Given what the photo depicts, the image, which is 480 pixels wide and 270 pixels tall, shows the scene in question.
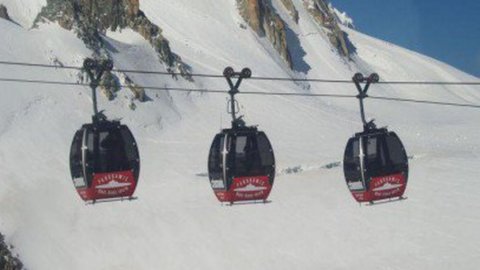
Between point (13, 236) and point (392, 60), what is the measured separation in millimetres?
74735

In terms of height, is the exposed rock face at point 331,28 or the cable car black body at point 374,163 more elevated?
the exposed rock face at point 331,28

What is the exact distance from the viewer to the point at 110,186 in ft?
56.0

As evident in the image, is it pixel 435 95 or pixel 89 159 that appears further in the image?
pixel 435 95

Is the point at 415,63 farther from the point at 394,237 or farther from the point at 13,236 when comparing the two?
the point at 13,236

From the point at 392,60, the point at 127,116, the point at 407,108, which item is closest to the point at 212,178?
the point at 127,116

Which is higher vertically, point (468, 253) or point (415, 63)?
point (415, 63)

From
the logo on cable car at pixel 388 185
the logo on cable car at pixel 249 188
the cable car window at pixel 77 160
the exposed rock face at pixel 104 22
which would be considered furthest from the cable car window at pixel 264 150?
the exposed rock face at pixel 104 22

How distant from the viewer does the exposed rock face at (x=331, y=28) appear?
99875 millimetres

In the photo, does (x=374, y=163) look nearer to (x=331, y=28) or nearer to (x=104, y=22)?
(x=104, y=22)

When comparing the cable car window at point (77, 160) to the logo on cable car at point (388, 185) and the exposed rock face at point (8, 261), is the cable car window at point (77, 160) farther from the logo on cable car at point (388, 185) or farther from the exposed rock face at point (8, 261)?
the exposed rock face at point (8, 261)

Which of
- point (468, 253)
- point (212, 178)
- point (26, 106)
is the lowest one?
point (468, 253)

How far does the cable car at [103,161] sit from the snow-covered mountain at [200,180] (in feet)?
61.7

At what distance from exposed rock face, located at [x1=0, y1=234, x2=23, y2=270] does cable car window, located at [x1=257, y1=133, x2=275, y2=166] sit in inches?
776

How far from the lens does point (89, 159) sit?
16.7 meters
